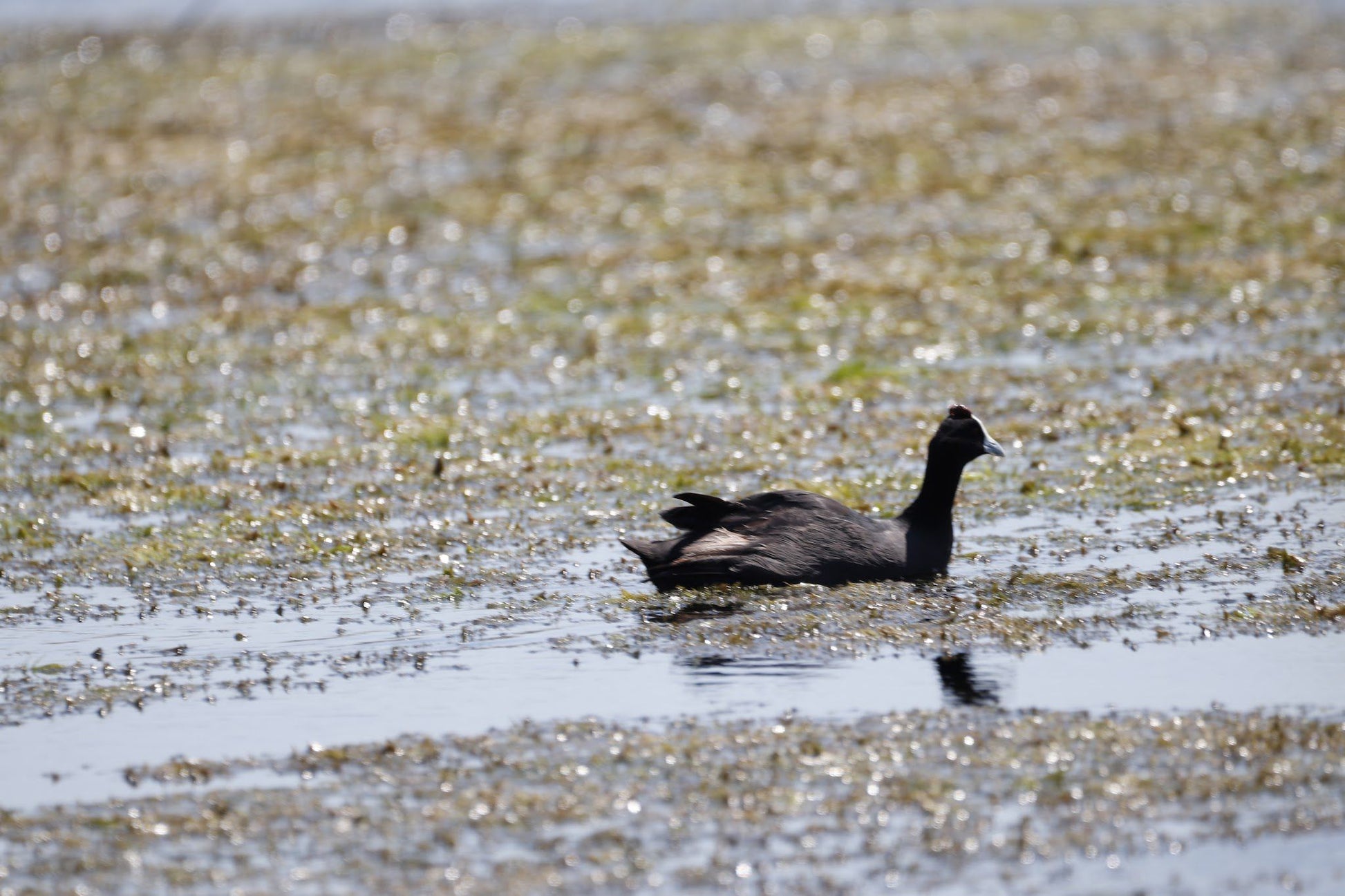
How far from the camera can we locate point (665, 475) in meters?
12.4

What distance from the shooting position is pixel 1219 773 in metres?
6.98

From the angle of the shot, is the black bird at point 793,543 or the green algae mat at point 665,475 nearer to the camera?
the green algae mat at point 665,475

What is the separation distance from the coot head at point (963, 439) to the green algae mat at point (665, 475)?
0.58m

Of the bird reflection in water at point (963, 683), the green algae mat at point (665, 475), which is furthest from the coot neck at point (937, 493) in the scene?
the bird reflection in water at point (963, 683)

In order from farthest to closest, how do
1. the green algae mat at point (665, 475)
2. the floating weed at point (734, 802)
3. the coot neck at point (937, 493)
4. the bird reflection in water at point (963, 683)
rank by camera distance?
1. the coot neck at point (937, 493)
2. the bird reflection in water at point (963, 683)
3. the green algae mat at point (665, 475)
4. the floating weed at point (734, 802)

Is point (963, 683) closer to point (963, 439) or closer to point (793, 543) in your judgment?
point (793, 543)

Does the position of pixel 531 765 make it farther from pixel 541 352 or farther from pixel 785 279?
pixel 785 279

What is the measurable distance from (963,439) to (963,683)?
2536 millimetres

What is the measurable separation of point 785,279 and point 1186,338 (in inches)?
168

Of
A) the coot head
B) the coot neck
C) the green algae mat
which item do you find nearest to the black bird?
the coot neck

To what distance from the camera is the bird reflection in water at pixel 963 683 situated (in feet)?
26.0

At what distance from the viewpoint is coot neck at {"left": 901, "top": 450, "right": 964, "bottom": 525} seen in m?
10.1

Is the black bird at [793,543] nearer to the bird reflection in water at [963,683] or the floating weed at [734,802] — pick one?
the bird reflection in water at [963,683]

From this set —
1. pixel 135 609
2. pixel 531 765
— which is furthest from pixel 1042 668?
pixel 135 609
